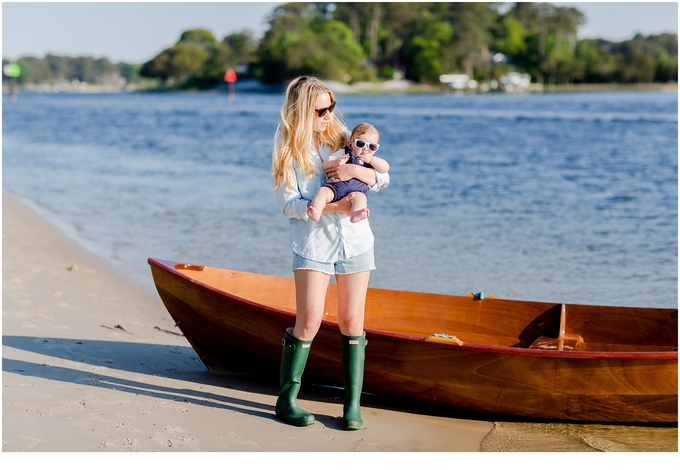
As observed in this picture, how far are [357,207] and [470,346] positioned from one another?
1168 millimetres

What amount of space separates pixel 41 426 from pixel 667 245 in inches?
374

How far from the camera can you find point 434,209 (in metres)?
14.1

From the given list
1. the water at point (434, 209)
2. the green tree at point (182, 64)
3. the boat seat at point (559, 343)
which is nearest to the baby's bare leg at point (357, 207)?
the water at point (434, 209)

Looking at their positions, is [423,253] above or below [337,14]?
below

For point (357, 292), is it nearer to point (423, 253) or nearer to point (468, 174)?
point (423, 253)

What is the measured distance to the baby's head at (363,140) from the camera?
3697mm

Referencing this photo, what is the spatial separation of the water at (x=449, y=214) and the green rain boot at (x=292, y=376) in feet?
3.45

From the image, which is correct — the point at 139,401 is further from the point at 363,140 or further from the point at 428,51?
the point at 428,51

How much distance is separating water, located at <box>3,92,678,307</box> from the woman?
0.63 m

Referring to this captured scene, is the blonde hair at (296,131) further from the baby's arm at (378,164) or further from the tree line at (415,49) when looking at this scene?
the tree line at (415,49)

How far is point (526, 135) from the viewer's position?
32.3 m

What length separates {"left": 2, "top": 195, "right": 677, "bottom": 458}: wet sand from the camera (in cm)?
390

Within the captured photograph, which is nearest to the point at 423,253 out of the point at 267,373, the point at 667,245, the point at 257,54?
the point at 667,245

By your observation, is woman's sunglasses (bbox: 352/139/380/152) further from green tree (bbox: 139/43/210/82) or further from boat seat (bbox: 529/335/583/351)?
green tree (bbox: 139/43/210/82)
